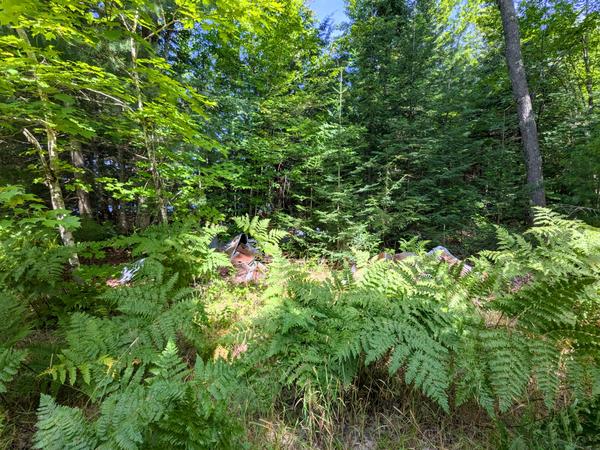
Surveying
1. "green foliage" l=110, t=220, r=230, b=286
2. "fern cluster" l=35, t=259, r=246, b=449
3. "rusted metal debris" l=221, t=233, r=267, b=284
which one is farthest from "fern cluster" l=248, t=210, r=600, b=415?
"rusted metal debris" l=221, t=233, r=267, b=284

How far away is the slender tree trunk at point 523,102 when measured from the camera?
5.34m

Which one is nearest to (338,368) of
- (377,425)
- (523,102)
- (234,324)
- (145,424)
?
(377,425)

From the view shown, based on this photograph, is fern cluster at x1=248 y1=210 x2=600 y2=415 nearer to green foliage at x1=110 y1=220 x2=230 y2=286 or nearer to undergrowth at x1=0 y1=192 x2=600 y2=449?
undergrowth at x1=0 y1=192 x2=600 y2=449

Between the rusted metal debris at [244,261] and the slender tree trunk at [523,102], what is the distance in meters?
5.76

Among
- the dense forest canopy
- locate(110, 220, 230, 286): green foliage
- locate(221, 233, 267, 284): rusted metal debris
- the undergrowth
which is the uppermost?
the dense forest canopy

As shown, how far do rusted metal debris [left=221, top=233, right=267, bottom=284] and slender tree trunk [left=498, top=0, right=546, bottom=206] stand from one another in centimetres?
576

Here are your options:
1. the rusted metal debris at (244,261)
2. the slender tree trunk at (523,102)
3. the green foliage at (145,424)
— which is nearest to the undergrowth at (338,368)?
the green foliage at (145,424)

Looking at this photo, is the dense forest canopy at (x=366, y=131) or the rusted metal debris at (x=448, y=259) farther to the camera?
the dense forest canopy at (x=366, y=131)

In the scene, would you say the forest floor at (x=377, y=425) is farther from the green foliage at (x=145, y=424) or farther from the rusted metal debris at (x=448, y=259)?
the rusted metal debris at (x=448, y=259)

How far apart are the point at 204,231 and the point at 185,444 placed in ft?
7.03

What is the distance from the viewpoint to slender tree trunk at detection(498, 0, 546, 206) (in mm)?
5340

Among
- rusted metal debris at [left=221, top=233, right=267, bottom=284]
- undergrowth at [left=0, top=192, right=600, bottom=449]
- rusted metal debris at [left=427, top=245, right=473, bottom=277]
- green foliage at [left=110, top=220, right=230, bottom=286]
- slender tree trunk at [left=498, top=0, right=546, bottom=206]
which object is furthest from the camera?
slender tree trunk at [left=498, top=0, right=546, bottom=206]

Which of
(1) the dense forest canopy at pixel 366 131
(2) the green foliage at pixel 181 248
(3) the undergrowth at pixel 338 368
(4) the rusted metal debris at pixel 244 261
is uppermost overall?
(1) the dense forest canopy at pixel 366 131

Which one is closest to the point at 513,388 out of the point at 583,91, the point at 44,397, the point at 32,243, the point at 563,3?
the point at 44,397
